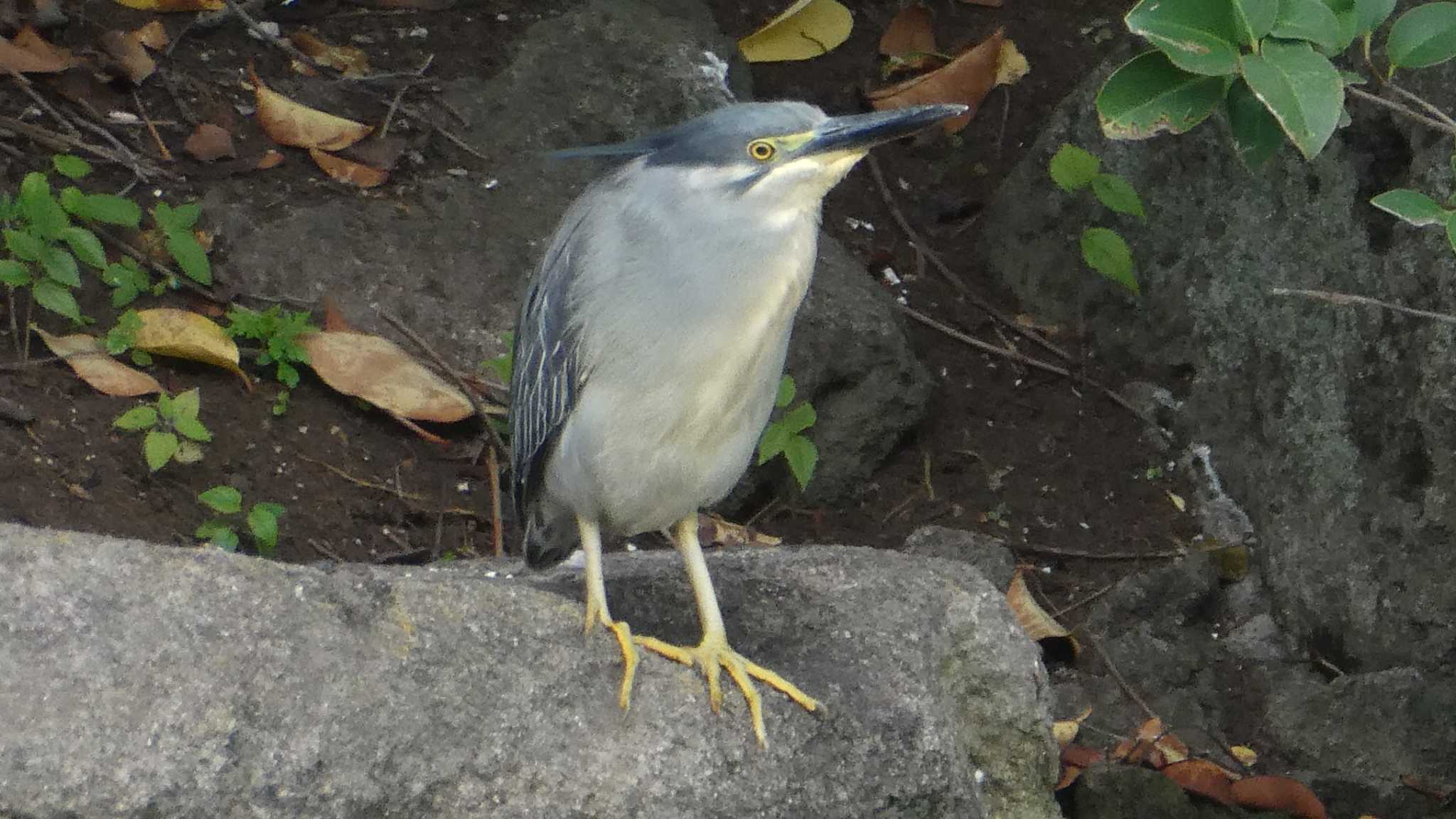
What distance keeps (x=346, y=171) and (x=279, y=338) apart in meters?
1.07

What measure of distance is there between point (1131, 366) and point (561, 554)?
2.79m

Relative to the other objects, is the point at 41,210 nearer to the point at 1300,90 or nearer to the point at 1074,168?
the point at 1074,168

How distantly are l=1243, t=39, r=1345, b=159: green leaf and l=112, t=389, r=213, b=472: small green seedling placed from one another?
3032mm

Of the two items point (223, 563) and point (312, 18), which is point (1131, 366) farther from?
point (223, 563)

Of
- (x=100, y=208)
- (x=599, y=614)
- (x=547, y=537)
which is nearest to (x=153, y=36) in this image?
(x=100, y=208)

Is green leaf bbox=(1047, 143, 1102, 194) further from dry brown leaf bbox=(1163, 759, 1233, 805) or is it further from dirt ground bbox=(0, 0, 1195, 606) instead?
dry brown leaf bbox=(1163, 759, 1233, 805)

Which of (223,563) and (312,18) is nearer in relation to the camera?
(223,563)

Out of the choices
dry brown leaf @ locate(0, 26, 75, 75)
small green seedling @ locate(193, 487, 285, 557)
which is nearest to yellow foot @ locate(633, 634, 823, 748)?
small green seedling @ locate(193, 487, 285, 557)

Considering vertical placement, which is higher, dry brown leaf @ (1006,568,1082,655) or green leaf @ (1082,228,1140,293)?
green leaf @ (1082,228,1140,293)

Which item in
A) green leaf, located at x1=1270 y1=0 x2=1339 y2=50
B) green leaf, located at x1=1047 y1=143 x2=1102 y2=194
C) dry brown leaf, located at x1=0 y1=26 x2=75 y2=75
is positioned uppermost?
green leaf, located at x1=1270 y1=0 x2=1339 y2=50

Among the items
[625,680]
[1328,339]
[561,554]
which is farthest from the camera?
[1328,339]

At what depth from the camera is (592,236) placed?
11.3 feet

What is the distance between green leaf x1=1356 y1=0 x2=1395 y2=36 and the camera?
289cm

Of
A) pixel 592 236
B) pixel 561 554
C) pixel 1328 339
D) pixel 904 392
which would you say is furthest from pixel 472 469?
pixel 1328 339
